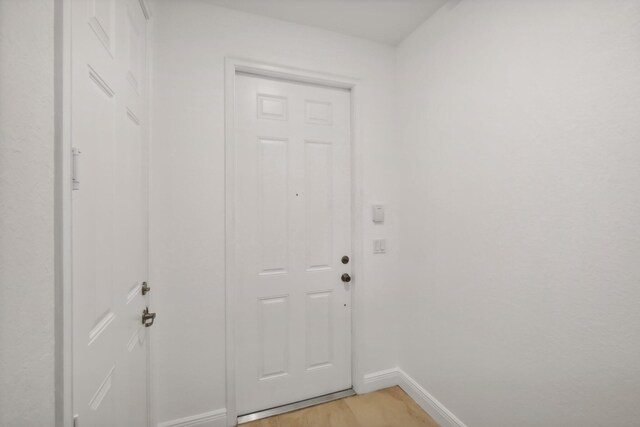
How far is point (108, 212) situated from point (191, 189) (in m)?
0.70

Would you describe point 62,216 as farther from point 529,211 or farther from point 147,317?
point 529,211

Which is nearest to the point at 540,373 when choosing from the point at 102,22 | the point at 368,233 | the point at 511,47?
the point at 368,233

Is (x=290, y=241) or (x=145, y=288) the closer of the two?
(x=145, y=288)

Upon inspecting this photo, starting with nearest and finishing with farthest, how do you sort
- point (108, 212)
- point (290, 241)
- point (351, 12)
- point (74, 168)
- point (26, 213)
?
point (26, 213) → point (74, 168) → point (108, 212) → point (351, 12) → point (290, 241)

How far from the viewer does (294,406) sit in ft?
5.74

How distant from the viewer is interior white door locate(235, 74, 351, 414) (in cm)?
169

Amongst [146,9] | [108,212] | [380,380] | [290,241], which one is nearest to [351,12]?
[146,9]

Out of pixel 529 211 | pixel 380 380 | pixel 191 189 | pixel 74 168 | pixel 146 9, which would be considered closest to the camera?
pixel 74 168

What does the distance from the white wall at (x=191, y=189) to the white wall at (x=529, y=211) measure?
117 cm

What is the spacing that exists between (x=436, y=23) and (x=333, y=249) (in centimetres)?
164

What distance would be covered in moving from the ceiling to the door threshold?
8.37 ft

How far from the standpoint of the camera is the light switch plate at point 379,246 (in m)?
1.95

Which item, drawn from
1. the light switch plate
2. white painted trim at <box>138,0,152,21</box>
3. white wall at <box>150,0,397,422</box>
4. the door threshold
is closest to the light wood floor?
the door threshold

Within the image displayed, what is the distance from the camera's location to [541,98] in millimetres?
1150
